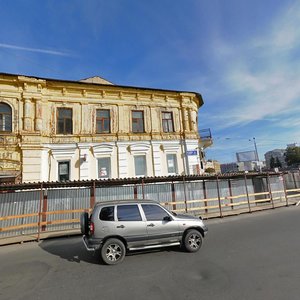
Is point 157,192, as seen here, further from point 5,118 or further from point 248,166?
point 248,166

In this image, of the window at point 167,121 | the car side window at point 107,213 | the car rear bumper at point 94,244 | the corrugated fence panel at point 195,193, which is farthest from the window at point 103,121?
the car rear bumper at point 94,244

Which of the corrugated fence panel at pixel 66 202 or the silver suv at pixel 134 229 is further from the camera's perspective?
the corrugated fence panel at pixel 66 202

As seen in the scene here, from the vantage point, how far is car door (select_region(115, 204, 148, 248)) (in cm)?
651

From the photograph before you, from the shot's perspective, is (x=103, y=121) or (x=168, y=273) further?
(x=103, y=121)

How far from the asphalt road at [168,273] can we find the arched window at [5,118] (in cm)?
1153

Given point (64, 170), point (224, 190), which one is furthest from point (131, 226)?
point (64, 170)

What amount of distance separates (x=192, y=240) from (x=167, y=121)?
48.2 feet

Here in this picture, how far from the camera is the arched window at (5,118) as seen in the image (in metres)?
Answer: 16.4

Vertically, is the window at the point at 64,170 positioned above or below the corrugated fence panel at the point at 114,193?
above

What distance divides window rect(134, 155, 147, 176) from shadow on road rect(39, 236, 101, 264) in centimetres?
917

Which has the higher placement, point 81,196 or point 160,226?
point 81,196

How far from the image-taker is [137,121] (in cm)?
1988

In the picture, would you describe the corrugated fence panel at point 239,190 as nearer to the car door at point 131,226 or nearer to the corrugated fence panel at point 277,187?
the corrugated fence panel at point 277,187

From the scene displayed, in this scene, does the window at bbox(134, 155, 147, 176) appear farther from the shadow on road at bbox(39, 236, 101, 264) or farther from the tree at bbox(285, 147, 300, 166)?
the tree at bbox(285, 147, 300, 166)
